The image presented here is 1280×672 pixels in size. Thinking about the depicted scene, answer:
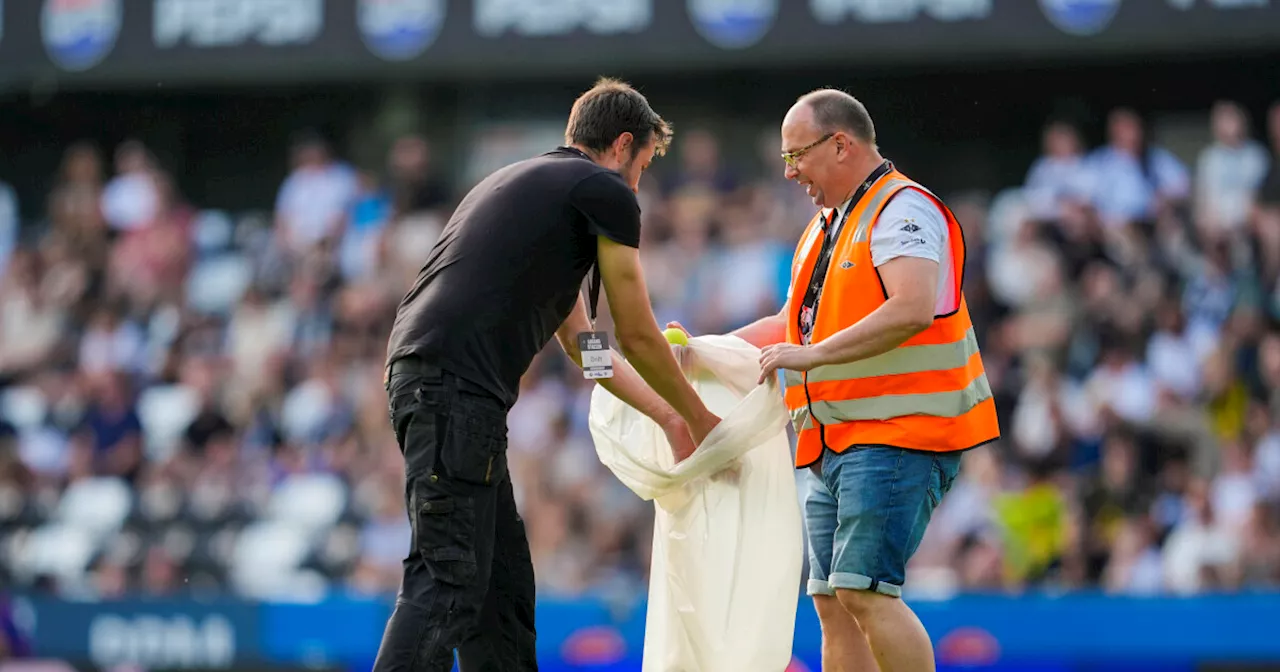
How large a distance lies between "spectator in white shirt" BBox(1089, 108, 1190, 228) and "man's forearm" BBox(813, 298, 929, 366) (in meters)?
7.44

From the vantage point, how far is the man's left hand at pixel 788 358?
17.8 ft

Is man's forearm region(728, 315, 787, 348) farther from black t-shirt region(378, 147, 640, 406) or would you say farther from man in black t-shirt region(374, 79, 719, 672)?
black t-shirt region(378, 147, 640, 406)

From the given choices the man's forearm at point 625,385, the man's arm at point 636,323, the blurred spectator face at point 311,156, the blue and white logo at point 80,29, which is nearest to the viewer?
the man's arm at point 636,323

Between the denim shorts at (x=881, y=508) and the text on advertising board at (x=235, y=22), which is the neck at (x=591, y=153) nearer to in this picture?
the denim shorts at (x=881, y=508)

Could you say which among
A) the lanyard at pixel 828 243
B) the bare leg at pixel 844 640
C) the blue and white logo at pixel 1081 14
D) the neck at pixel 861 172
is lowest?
the bare leg at pixel 844 640

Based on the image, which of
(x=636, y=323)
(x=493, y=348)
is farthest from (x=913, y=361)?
(x=493, y=348)

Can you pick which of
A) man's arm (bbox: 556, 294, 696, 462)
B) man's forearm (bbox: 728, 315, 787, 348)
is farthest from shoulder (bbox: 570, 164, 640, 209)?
man's forearm (bbox: 728, 315, 787, 348)

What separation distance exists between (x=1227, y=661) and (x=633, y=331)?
17.2ft

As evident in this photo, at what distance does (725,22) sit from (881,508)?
7826 mm

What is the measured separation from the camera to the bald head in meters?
5.74

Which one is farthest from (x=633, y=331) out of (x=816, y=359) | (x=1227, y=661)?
(x=1227, y=661)

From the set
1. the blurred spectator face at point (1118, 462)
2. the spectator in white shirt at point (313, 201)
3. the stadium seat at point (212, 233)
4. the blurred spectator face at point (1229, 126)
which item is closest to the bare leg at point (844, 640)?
the blurred spectator face at point (1118, 462)

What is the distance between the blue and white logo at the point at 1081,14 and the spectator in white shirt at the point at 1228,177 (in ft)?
4.42

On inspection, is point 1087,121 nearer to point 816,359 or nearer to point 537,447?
point 537,447
